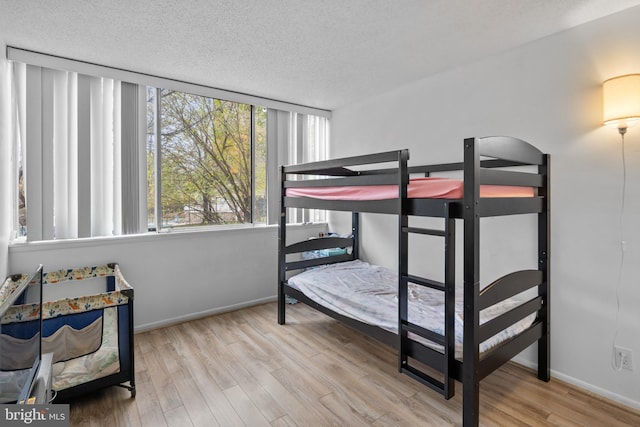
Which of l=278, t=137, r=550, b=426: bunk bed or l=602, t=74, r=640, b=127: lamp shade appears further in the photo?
l=602, t=74, r=640, b=127: lamp shade

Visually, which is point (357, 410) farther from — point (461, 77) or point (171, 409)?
point (461, 77)

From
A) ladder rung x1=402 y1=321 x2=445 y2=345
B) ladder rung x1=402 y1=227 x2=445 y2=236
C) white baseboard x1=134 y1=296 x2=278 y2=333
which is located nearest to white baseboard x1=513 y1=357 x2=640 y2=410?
ladder rung x1=402 y1=321 x2=445 y2=345

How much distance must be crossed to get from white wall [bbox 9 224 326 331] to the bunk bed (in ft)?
4.10

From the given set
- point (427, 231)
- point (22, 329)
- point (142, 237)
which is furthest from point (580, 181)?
point (142, 237)

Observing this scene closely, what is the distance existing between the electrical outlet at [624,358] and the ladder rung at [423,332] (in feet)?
4.13

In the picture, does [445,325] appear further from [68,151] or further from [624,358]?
[68,151]

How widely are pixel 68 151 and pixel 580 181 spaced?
12.7ft

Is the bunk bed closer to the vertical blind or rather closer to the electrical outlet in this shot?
the electrical outlet

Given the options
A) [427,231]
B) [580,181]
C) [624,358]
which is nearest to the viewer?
[427,231]

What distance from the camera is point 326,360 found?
245cm

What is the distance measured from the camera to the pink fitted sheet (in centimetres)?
169

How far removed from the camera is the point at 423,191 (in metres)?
1.81

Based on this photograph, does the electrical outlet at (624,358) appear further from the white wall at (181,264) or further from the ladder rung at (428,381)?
the white wall at (181,264)

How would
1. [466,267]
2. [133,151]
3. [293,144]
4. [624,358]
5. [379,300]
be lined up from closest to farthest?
1. [466,267]
2. [624,358]
3. [379,300]
4. [133,151]
5. [293,144]
